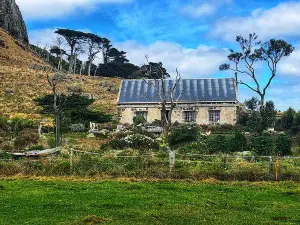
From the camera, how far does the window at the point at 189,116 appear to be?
45.8 meters

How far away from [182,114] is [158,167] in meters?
27.0

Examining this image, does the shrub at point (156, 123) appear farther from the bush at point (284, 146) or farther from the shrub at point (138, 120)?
the bush at point (284, 146)

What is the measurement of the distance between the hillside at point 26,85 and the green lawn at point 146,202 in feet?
125

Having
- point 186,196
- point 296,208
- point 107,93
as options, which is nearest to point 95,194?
point 186,196

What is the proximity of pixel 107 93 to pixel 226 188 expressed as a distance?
64.0 metres

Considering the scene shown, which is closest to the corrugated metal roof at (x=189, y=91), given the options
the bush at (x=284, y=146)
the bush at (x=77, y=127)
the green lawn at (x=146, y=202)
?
the bush at (x=77, y=127)

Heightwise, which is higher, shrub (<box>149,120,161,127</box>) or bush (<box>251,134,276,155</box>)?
shrub (<box>149,120,161,127</box>)

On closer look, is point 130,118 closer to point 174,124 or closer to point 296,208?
point 174,124

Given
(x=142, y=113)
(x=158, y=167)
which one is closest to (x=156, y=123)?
(x=142, y=113)

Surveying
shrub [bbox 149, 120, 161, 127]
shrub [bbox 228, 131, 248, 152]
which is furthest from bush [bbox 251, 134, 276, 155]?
shrub [bbox 149, 120, 161, 127]

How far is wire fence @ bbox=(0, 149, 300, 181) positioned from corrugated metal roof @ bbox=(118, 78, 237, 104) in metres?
25.1

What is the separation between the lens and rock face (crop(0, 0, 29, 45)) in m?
103


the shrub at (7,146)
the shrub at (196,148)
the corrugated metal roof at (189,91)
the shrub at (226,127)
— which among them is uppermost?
the corrugated metal roof at (189,91)

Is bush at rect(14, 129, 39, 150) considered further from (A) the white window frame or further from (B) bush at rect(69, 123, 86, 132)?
(A) the white window frame
